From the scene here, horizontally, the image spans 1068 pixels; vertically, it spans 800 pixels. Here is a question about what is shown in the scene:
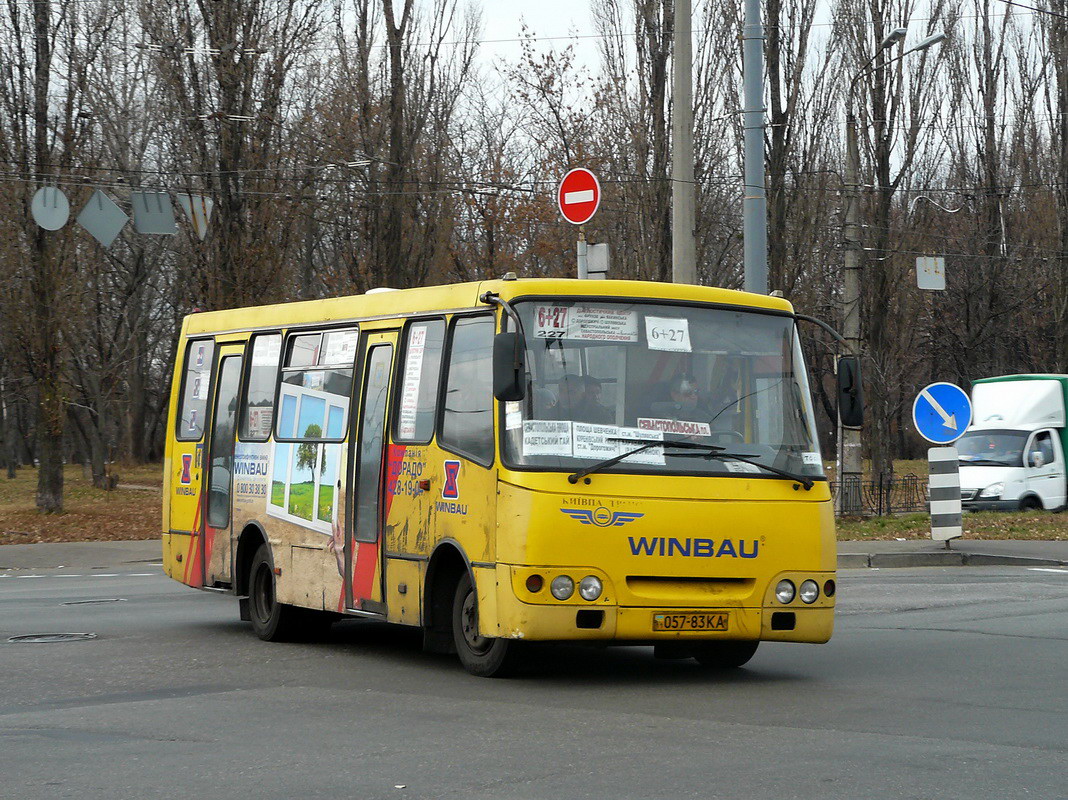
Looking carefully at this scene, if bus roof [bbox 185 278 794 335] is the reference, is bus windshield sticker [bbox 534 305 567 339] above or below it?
below

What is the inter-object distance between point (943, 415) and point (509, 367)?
12865 millimetres

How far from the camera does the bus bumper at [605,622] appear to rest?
9508mm

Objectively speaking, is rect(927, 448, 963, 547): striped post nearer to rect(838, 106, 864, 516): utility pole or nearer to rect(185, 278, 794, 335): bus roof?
rect(838, 106, 864, 516): utility pole

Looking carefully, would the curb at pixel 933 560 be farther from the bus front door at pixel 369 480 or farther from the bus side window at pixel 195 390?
the bus front door at pixel 369 480

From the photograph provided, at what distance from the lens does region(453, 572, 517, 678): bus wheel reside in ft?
32.8

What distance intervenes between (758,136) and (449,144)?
23800 mm

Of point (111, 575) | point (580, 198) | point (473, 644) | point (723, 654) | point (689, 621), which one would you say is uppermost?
point (580, 198)

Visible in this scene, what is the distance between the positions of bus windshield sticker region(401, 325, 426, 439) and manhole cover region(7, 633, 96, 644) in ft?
11.2

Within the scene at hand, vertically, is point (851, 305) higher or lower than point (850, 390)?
higher

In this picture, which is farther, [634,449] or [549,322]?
[549,322]

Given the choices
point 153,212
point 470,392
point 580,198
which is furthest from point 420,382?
point 153,212

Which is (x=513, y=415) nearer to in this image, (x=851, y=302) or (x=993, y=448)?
(x=851, y=302)

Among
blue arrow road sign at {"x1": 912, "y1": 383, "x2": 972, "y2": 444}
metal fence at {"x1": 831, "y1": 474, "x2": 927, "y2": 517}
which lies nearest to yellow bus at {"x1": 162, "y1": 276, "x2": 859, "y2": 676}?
blue arrow road sign at {"x1": 912, "y1": 383, "x2": 972, "y2": 444}

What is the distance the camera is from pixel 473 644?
33.7 ft
